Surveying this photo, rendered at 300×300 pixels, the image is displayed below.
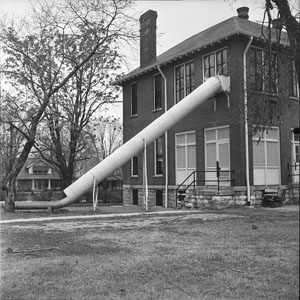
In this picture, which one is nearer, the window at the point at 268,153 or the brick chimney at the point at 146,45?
the window at the point at 268,153

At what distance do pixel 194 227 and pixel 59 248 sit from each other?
2272 millimetres

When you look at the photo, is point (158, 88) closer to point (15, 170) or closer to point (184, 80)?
point (184, 80)

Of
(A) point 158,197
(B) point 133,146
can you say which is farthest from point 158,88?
(A) point 158,197

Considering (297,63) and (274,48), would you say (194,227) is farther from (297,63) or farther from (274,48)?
(297,63)

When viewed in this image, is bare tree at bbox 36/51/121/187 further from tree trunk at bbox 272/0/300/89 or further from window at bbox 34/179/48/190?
tree trunk at bbox 272/0/300/89

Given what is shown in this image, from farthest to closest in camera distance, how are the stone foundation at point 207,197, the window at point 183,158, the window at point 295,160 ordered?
1. the window at point 183,158
2. the stone foundation at point 207,197
3. the window at point 295,160

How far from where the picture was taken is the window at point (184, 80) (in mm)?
8117

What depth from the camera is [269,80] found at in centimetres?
276

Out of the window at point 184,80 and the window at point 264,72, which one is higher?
the window at point 184,80

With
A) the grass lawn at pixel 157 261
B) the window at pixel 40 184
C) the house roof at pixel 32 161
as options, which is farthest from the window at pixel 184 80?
the window at pixel 40 184

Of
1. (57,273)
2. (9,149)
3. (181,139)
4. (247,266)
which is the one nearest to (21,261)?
(57,273)

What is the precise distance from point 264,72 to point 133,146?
135 inches

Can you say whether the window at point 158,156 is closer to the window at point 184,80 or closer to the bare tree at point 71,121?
the window at point 184,80

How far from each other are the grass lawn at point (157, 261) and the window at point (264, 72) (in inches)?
34.7
